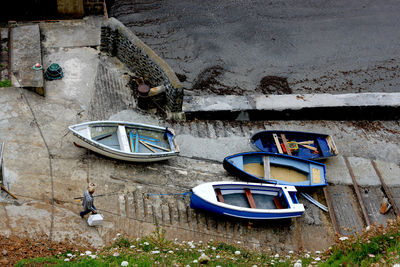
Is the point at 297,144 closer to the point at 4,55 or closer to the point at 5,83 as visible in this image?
the point at 5,83

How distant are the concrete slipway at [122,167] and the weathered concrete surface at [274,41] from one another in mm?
2500

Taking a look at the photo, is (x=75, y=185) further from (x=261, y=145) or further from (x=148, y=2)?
(x=148, y=2)

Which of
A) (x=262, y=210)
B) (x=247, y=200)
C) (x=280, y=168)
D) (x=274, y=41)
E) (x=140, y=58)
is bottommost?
(x=262, y=210)

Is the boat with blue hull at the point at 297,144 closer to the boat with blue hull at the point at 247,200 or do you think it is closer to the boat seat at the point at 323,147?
the boat seat at the point at 323,147

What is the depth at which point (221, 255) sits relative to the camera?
871cm

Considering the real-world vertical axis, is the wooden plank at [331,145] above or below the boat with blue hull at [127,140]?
below

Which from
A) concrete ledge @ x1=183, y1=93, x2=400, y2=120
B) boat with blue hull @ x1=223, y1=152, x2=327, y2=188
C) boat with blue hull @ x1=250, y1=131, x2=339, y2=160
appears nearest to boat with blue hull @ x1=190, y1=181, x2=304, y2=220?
boat with blue hull @ x1=223, y1=152, x2=327, y2=188

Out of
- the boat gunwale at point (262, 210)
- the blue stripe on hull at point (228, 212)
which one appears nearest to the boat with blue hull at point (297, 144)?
the boat gunwale at point (262, 210)

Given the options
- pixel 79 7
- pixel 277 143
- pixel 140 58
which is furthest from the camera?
pixel 79 7

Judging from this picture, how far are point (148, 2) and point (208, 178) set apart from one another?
32.4 ft

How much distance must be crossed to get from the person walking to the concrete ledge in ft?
15.9

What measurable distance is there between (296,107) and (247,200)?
4.33 m

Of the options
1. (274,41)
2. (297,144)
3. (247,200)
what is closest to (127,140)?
(247,200)

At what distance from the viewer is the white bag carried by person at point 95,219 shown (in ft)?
29.7
